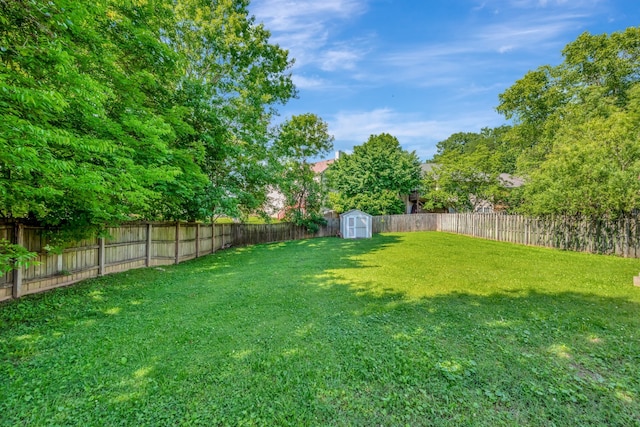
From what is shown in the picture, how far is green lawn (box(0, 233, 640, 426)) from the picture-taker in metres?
2.18

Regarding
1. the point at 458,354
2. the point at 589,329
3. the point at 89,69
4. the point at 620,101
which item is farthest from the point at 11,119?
the point at 620,101

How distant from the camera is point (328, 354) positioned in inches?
119

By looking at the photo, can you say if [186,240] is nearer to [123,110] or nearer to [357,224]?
[123,110]

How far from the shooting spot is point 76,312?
4379 mm

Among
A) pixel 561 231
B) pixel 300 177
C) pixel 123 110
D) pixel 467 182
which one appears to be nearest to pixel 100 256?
pixel 123 110

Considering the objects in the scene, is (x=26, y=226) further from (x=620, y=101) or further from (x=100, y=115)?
(x=620, y=101)

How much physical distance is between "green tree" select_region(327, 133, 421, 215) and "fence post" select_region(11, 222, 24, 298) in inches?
683

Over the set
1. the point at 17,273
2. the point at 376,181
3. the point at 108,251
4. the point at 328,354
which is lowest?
the point at 328,354

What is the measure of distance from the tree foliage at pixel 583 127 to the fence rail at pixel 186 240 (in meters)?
0.71

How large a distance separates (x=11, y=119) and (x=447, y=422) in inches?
191

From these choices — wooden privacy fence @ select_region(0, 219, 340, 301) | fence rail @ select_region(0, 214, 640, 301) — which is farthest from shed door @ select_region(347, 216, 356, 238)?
wooden privacy fence @ select_region(0, 219, 340, 301)

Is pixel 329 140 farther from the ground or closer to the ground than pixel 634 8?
closer to the ground

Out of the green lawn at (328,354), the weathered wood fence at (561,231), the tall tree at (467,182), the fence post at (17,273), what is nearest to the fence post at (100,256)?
the green lawn at (328,354)

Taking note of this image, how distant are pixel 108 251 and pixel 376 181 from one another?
17.4m
